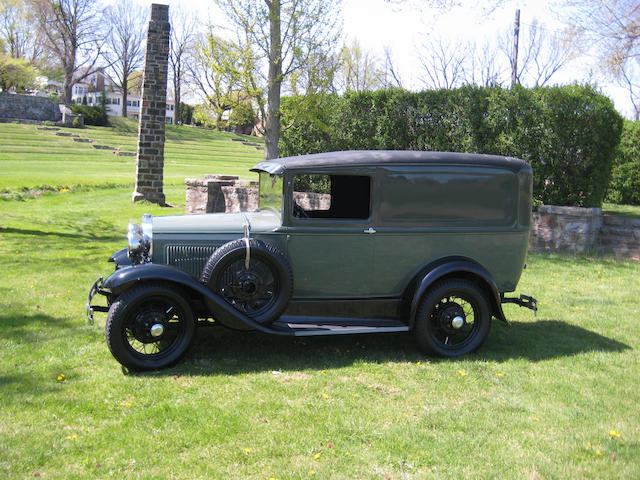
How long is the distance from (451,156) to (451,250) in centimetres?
90

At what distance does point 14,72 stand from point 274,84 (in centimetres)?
5185

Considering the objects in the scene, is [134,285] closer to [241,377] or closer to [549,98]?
[241,377]

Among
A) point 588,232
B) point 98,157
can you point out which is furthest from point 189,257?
point 98,157

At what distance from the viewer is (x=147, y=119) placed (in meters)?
15.6

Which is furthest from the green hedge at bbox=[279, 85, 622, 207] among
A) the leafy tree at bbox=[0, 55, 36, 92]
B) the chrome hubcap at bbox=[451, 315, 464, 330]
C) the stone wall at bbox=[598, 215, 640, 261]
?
the leafy tree at bbox=[0, 55, 36, 92]

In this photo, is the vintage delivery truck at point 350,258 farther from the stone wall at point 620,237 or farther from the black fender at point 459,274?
the stone wall at point 620,237

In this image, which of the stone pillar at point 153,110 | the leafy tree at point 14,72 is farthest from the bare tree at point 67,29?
the stone pillar at point 153,110

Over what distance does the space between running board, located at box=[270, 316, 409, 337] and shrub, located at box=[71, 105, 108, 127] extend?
49175 mm

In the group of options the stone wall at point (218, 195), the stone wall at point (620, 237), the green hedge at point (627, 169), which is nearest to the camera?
the stone wall at point (620, 237)

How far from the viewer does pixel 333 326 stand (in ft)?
16.3

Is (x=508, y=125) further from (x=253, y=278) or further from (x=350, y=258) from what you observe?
(x=253, y=278)

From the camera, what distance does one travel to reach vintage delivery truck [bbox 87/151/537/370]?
4.62m

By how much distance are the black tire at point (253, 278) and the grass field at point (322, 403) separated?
19.9 inches

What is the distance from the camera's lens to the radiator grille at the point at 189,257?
4770mm
